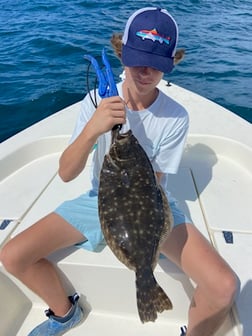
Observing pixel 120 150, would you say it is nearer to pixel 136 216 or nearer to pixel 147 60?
pixel 136 216

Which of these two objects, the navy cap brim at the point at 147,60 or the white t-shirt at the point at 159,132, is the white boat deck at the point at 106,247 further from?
the navy cap brim at the point at 147,60

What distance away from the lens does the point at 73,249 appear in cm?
260

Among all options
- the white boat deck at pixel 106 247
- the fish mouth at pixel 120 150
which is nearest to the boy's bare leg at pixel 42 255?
the white boat deck at pixel 106 247

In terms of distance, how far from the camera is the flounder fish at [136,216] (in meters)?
1.76

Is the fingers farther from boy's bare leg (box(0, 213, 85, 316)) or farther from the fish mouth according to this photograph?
boy's bare leg (box(0, 213, 85, 316))

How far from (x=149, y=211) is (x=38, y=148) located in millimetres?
2414

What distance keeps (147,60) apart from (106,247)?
1376 millimetres

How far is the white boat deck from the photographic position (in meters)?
2.50

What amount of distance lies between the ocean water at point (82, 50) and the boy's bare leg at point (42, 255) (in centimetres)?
412

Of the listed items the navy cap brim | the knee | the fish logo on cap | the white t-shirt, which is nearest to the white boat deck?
the knee

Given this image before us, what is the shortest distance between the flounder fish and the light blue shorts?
2.06 feet

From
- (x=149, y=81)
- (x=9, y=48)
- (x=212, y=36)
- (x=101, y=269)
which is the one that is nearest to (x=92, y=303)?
(x=101, y=269)

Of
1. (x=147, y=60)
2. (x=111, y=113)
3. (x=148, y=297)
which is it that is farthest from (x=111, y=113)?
(x=148, y=297)

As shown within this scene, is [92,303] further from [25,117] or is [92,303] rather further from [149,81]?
[25,117]
